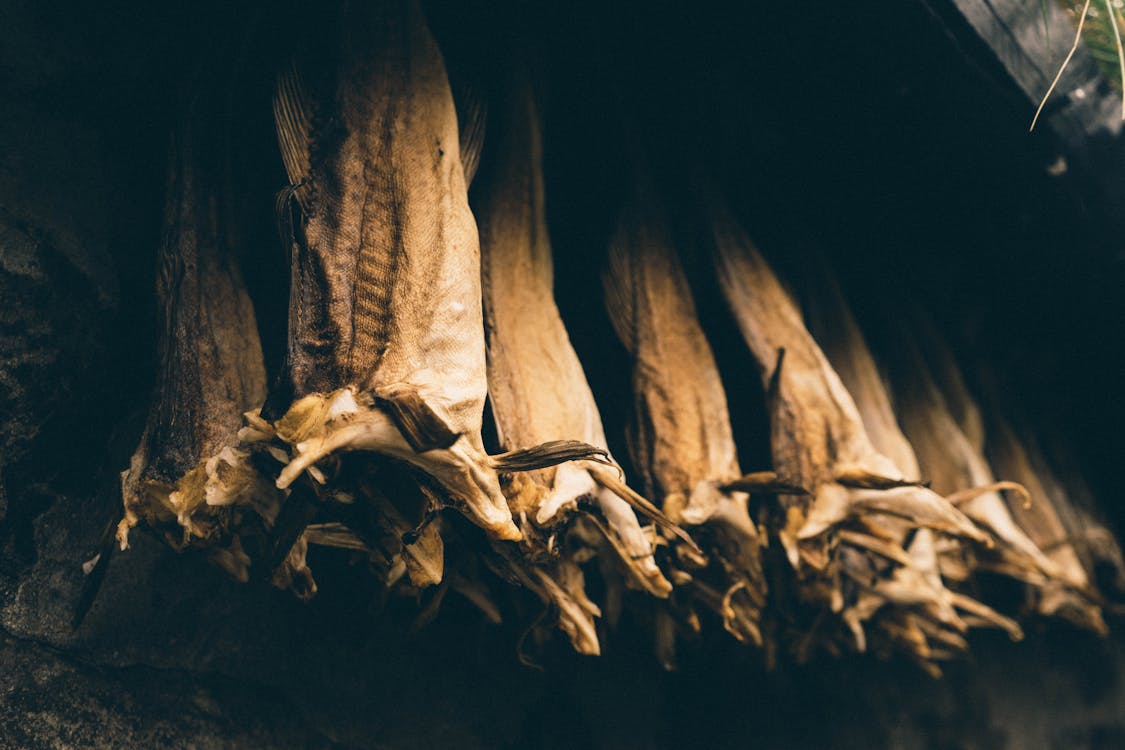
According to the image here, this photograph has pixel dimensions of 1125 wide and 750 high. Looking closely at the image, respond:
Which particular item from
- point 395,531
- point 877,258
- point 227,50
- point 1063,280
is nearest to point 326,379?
point 395,531

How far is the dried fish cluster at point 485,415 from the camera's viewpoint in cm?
48

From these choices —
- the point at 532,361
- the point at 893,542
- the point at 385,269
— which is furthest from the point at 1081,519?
the point at 385,269

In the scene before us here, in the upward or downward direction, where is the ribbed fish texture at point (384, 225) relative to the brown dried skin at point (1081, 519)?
upward

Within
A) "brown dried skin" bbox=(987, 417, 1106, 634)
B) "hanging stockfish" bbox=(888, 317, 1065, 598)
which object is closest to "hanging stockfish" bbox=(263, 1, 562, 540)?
"hanging stockfish" bbox=(888, 317, 1065, 598)

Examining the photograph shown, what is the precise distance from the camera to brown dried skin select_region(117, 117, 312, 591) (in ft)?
1.57

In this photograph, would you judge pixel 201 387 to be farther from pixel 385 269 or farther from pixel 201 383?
pixel 385 269

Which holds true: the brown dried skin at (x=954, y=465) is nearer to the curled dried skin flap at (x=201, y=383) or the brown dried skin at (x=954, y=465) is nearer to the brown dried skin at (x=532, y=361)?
the brown dried skin at (x=532, y=361)

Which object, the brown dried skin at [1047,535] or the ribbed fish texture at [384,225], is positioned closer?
the ribbed fish texture at [384,225]

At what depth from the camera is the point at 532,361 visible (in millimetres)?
661

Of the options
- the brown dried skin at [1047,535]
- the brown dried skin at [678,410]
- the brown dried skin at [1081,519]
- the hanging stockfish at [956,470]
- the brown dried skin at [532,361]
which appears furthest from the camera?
the brown dried skin at [1081,519]

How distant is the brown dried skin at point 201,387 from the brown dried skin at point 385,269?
0.26 feet

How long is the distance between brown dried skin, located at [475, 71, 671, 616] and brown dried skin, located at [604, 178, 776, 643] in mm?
109

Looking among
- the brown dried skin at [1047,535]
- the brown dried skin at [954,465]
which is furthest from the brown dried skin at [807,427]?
the brown dried skin at [1047,535]

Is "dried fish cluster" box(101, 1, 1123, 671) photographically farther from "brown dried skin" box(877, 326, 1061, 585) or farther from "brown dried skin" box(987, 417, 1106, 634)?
"brown dried skin" box(987, 417, 1106, 634)
